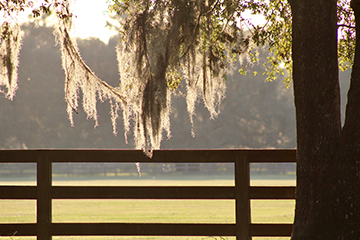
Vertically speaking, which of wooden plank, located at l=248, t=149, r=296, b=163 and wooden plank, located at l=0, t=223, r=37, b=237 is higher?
wooden plank, located at l=248, t=149, r=296, b=163

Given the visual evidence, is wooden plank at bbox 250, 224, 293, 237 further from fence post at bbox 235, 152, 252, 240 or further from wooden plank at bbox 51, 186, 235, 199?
wooden plank at bbox 51, 186, 235, 199

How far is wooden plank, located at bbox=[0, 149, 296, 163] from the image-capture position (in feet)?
19.6

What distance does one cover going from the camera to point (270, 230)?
6000 millimetres

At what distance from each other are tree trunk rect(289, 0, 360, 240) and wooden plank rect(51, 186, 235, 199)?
1.12 meters

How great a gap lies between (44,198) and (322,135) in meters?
3.32

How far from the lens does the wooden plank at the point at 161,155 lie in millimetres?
5984

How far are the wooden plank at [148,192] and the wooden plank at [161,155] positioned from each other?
34 centimetres

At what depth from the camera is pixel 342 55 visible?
8.14 meters

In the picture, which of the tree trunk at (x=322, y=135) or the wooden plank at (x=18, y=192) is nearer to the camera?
the tree trunk at (x=322, y=135)

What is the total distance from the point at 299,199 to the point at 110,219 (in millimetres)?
9272

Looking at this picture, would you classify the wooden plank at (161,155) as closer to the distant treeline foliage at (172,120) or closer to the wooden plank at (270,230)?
the wooden plank at (270,230)

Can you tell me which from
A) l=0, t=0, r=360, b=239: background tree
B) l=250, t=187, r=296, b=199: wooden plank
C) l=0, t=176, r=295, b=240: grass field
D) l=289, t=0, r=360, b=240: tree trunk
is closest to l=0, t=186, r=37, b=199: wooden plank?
l=0, t=0, r=360, b=239: background tree

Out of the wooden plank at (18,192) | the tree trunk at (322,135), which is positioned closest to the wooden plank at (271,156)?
the tree trunk at (322,135)

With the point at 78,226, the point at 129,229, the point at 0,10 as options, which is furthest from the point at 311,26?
the point at 0,10
